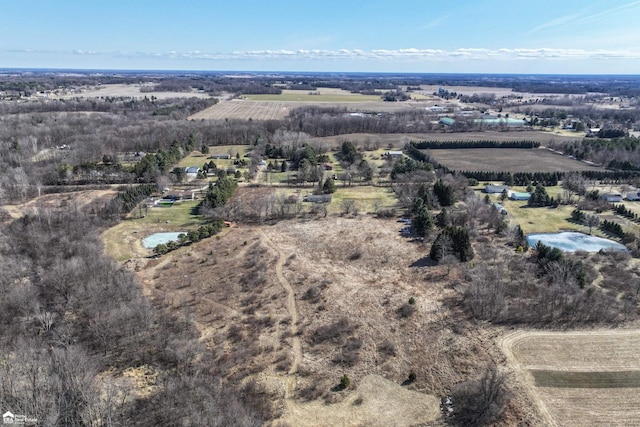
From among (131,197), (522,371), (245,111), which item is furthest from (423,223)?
(245,111)

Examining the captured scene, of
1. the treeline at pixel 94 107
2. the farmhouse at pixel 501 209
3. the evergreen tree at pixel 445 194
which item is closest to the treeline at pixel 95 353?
the evergreen tree at pixel 445 194

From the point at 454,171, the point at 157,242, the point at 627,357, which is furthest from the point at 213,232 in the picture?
the point at 454,171

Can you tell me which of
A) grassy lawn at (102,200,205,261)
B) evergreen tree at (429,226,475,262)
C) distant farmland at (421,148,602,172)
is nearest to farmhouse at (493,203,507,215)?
evergreen tree at (429,226,475,262)

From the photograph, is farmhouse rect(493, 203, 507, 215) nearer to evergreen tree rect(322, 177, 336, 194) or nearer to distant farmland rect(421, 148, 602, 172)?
distant farmland rect(421, 148, 602, 172)

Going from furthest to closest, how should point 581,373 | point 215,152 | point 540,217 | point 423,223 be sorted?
point 215,152
point 540,217
point 423,223
point 581,373

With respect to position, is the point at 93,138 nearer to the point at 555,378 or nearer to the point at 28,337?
the point at 28,337

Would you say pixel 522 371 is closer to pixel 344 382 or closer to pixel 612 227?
pixel 344 382
